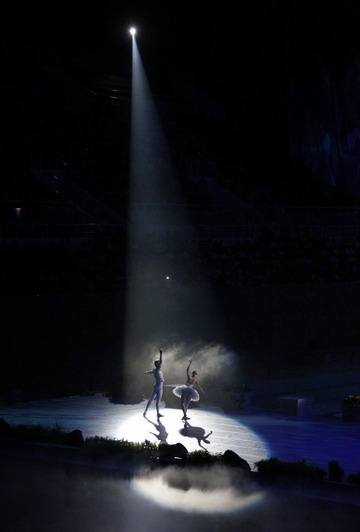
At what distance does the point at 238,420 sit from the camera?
19.2 meters

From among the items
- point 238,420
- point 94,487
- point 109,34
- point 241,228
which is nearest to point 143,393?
point 238,420

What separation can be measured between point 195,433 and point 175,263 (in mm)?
13100

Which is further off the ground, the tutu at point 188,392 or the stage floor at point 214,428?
the tutu at point 188,392

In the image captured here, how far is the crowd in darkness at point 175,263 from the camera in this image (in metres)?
26.6

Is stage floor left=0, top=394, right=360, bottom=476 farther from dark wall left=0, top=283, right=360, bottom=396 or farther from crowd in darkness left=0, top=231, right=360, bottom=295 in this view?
crowd in darkness left=0, top=231, right=360, bottom=295

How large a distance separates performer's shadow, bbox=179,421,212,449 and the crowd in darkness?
8.98 meters

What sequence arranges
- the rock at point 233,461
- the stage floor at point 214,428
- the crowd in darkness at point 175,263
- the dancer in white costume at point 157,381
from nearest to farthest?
the rock at point 233,461 < the stage floor at point 214,428 < the dancer in white costume at point 157,381 < the crowd in darkness at point 175,263

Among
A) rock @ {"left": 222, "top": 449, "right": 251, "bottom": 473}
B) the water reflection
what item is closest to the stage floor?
rock @ {"left": 222, "top": 449, "right": 251, "bottom": 473}

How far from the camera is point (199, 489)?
12.6 meters

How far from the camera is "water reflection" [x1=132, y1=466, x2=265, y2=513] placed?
11755 millimetres

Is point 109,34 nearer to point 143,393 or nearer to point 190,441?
point 143,393

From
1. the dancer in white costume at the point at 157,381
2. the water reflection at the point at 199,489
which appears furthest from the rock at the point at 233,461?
the dancer in white costume at the point at 157,381

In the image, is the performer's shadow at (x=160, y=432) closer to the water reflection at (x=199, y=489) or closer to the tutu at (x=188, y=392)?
A: the tutu at (x=188, y=392)

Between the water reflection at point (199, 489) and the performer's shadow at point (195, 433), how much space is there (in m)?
3.20
